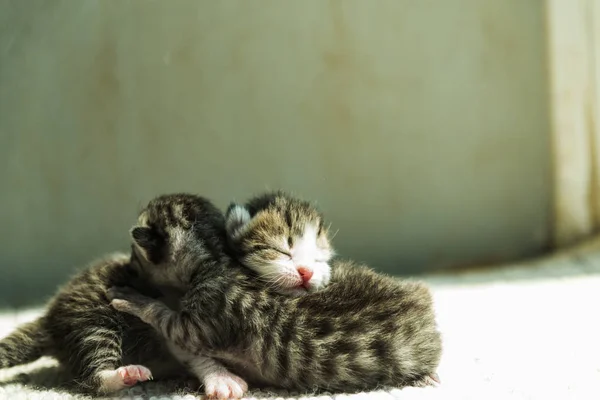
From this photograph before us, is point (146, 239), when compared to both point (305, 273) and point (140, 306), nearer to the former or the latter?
point (140, 306)

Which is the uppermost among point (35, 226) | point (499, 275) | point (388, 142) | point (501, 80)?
point (501, 80)

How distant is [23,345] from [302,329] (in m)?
0.71

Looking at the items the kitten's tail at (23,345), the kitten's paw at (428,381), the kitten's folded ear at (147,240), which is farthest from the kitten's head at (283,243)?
the kitten's tail at (23,345)

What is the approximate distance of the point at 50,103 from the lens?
2.48 m

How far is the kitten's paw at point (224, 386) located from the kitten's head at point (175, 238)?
24cm

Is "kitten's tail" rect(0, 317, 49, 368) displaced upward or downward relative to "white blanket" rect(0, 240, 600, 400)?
upward

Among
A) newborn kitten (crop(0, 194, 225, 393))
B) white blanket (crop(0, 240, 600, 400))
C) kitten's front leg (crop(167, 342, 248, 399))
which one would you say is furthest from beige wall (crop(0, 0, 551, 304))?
kitten's front leg (crop(167, 342, 248, 399))

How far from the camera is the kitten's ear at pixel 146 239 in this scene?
4.90ft

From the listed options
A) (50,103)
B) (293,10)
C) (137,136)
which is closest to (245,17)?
(293,10)

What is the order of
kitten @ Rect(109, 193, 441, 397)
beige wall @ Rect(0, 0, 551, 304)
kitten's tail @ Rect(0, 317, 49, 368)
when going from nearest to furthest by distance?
kitten @ Rect(109, 193, 441, 397)
kitten's tail @ Rect(0, 317, 49, 368)
beige wall @ Rect(0, 0, 551, 304)

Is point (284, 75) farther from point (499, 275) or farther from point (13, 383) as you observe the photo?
point (13, 383)

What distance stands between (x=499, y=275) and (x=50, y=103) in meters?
1.87

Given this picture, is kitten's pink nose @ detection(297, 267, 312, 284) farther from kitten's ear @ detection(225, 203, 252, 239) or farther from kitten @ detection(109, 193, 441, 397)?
kitten's ear @ detection(225, 203, 252, 239)

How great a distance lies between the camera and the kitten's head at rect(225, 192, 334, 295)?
145 centimetres
